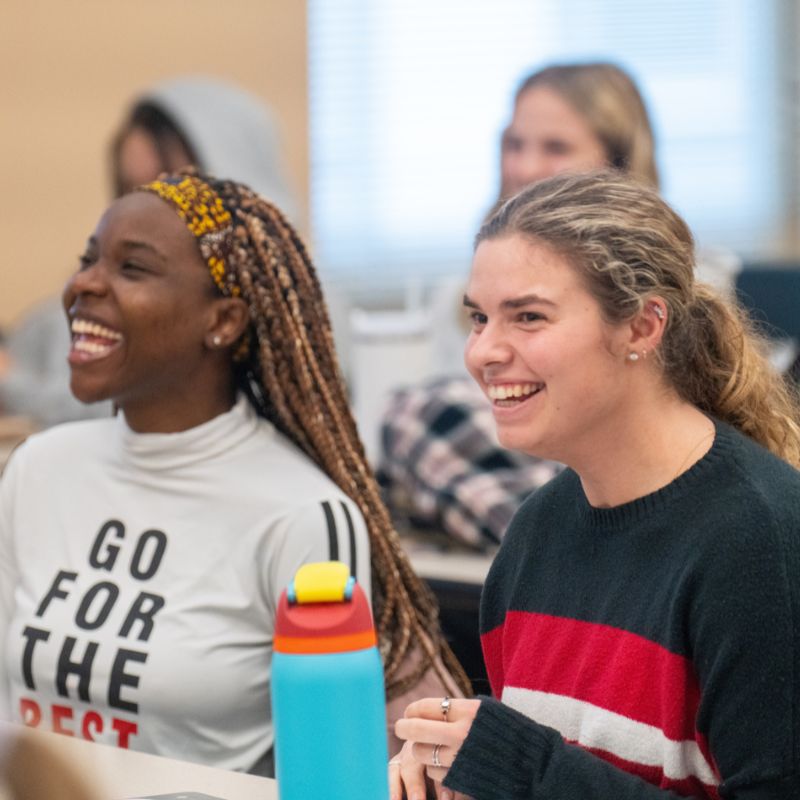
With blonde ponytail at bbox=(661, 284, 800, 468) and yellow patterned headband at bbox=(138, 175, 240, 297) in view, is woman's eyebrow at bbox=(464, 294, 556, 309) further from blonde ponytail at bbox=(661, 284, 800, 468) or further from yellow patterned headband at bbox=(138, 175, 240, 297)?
yellow patterned headband at bbox=(138, 175, 240, 297)

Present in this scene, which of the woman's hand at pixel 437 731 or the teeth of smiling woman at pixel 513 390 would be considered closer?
the woman's hand at pixel 437 731

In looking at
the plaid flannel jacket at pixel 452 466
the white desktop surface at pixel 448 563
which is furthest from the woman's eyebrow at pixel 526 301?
the plaid flannel jacket at pixel 452 466

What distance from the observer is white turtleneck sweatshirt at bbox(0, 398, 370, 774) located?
4.88 ft

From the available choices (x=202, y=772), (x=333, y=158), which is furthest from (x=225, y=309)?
(x=333, y=158)

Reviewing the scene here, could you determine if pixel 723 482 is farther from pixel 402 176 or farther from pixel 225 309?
pixel 402 176

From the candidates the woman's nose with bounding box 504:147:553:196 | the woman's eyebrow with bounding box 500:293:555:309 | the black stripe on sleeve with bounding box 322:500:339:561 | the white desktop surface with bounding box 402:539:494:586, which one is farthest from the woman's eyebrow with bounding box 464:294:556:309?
the woman's nose with bounding box 504:147:553:196

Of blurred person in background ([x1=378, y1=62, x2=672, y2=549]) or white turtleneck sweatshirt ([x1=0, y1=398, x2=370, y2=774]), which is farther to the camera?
blurred person in background ([x1=378, y1=62, x2=672, y2=549])

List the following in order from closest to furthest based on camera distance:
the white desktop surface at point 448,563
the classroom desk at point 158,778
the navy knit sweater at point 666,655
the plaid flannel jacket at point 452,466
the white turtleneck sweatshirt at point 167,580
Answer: the navy knit sweater at point 666,655, the classroom desk at point 158,778, the white turtleneck sweatshirt at point 167,580, the white desktop surface at point 448,563, the plaid flannel jacket at point 452,466

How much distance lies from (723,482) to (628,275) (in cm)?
19

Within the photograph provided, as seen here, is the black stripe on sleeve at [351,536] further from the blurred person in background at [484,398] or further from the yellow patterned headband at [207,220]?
the blurred person in background at [484,398]

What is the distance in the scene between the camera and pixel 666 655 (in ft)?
3.58

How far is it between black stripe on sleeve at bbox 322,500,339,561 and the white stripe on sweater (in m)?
0.33

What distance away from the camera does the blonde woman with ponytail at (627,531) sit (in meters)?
1.04

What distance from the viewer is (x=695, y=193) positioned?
445 cm
